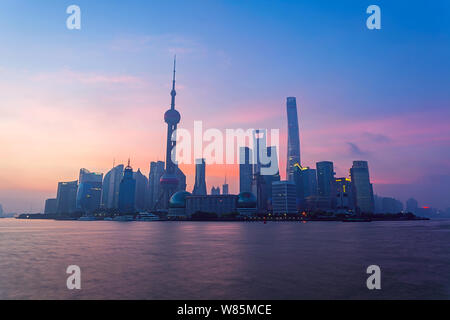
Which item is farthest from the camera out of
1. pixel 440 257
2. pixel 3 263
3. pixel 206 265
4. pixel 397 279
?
pixel 440 257
